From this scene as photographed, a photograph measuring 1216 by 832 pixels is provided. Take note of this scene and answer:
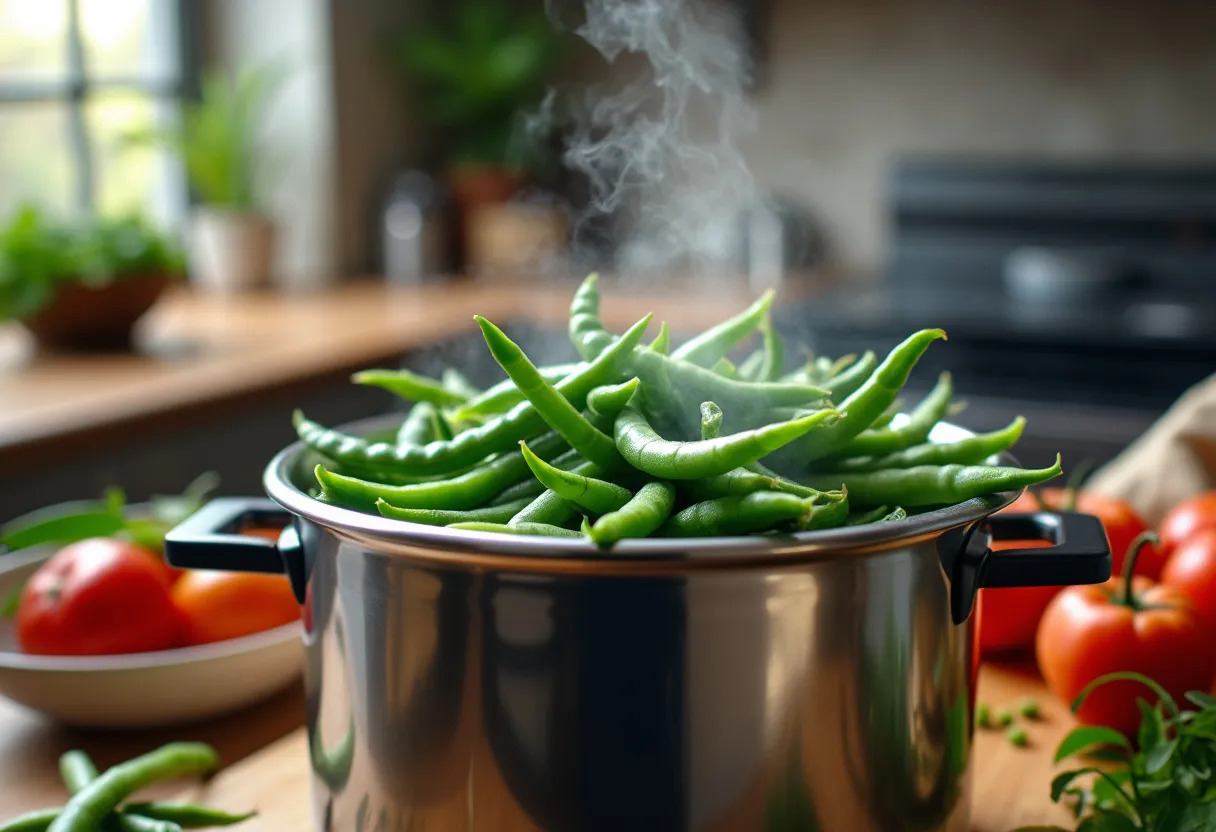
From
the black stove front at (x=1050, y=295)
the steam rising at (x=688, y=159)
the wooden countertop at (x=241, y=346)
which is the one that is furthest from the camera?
the steam rising at (x=688, y=159)

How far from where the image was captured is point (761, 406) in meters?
0.81

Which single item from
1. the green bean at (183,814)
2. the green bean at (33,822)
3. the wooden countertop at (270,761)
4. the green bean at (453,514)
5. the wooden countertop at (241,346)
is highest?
the green bean at (453,514)

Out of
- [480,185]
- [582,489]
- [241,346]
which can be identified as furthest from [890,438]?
[480,185]

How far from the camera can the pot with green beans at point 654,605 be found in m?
0.63

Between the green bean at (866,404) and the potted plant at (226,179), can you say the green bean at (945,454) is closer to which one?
the green bean at (866,404)

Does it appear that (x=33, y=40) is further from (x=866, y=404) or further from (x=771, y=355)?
(x=866, y=404)

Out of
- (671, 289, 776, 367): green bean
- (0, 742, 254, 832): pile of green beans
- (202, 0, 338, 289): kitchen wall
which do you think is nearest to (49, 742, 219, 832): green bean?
(0, 742, 254, 832): pile of green beans

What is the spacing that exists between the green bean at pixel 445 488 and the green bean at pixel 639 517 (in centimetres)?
9

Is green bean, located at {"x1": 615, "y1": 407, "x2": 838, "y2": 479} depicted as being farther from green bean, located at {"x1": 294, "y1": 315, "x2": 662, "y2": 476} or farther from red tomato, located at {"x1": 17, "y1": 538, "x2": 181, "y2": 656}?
red tomato, located at {"x1": 17, "y1": 538, "x2": 181, "y2": 656}

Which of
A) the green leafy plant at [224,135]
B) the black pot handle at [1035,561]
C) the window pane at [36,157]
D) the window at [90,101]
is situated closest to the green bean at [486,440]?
the black pot handle at [1035,561]

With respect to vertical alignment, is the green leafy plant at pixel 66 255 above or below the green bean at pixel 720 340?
below

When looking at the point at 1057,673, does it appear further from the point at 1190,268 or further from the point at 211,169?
the point at 211,169

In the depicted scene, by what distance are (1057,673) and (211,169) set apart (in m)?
2.88

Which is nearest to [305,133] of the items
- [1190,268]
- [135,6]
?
[135,6]
